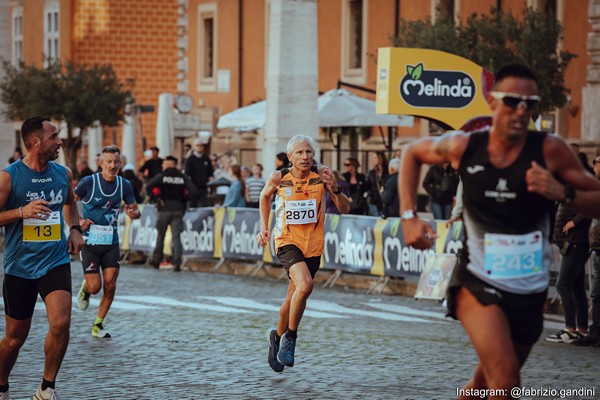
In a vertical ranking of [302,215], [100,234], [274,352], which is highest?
[302,215]

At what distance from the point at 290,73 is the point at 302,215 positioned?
1406 centimetres

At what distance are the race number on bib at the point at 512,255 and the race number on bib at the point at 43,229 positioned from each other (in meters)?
3.56

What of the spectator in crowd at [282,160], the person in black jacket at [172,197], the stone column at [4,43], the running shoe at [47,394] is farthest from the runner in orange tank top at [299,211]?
the stone column at [4,43]

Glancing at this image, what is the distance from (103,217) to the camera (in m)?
15.2

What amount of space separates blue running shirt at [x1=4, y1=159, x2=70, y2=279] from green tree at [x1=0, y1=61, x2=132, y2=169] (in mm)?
34529

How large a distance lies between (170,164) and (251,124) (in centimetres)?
622

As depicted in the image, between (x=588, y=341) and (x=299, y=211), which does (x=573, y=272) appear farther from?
(x=299, y=211)

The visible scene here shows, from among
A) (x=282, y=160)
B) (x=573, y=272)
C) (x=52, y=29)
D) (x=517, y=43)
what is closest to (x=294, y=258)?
(x=573, y=272)

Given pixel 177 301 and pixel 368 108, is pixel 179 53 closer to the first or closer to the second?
pixel 368 108

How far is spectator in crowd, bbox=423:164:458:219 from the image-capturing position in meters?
24.6

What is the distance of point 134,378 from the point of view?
37.8 feet

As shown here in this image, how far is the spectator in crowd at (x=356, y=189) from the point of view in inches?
968

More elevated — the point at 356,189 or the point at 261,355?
the point at 356,189

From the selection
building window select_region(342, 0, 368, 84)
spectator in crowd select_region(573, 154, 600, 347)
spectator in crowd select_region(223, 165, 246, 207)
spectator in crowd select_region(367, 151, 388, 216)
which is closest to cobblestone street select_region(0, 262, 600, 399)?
spectator in crowd select_region(573, 154, 600, 347)
